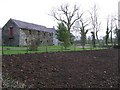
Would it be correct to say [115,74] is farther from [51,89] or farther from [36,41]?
[36,41]

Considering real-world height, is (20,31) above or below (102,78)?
above

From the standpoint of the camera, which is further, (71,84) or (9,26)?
(9,26)

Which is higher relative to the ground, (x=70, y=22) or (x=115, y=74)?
(x=70, y=22)

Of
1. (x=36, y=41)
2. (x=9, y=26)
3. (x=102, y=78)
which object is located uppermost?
(x=9, y=26)

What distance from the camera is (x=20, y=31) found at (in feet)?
160

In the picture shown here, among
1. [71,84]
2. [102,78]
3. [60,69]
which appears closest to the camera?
[71,84]

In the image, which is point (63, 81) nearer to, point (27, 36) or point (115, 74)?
point (115, 74)

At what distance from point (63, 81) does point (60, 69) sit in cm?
220

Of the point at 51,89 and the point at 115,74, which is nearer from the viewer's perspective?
the point at 51,89

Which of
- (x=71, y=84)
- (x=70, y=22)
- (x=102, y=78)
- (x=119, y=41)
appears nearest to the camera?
(x=71, y=84)

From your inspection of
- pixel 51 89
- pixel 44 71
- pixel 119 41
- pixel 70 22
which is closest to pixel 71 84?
pixel 51 89

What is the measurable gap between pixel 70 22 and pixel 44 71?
47382mm

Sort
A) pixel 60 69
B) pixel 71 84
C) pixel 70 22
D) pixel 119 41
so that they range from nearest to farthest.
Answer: pixel 71 84
pixel 60 69
pixel 119 41
pixel 70 22

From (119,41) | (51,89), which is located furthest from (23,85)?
(119,41)
